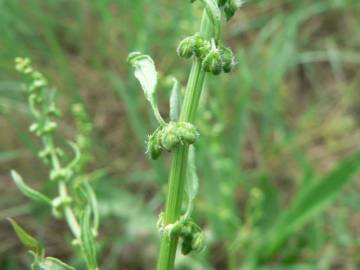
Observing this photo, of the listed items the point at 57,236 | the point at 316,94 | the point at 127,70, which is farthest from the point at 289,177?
the point at 57,236

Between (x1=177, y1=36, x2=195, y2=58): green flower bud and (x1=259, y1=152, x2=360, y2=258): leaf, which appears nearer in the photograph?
(x1=177, y1=36, x2=195, y2=58): green flower bud

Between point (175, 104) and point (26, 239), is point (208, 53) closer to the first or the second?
point (175, 104)

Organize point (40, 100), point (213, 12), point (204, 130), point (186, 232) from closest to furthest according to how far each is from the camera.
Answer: point (213, 12)
point (186, 232)
point (40, 100)
point (204, 130)

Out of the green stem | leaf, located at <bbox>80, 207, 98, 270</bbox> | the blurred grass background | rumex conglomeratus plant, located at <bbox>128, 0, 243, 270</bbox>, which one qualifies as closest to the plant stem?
rumex conglomeratus plant, located at <bbox>128, 0, 243, 270</bbox>

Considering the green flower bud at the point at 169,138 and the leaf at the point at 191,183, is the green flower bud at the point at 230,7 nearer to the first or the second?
the green flower bud at the point at 169,138

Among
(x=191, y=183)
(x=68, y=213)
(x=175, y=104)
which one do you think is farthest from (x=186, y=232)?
(x=68, y=213)

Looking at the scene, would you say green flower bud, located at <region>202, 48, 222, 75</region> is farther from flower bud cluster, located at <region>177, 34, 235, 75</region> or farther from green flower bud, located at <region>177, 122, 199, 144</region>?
green flower bud, located at <region>177, 122, 199, 144</region>

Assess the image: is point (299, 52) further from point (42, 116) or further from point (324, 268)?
point (42, 116)
